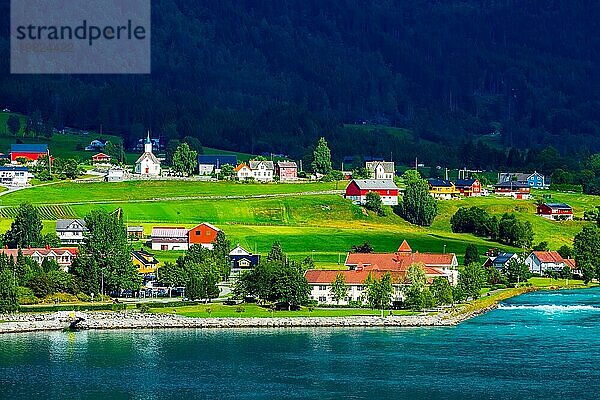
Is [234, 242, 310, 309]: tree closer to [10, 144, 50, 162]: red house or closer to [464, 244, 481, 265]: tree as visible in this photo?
[464, 244, 481, 265]: tree

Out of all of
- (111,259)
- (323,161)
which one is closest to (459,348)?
(111,259)

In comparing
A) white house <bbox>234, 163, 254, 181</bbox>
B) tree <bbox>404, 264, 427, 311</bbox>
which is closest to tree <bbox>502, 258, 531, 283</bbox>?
tree <bbox>404, 264, 427, 311</bbox>

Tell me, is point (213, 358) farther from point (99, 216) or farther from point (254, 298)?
point (99, 216)

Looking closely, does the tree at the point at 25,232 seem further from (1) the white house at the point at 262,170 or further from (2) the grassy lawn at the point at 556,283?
(1) the white house at the point at 262,170

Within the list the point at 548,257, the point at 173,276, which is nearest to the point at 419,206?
the point at 548,257

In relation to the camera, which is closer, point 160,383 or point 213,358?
point 160,383

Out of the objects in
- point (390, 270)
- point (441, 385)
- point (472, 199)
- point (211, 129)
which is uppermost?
point (211, 129)
